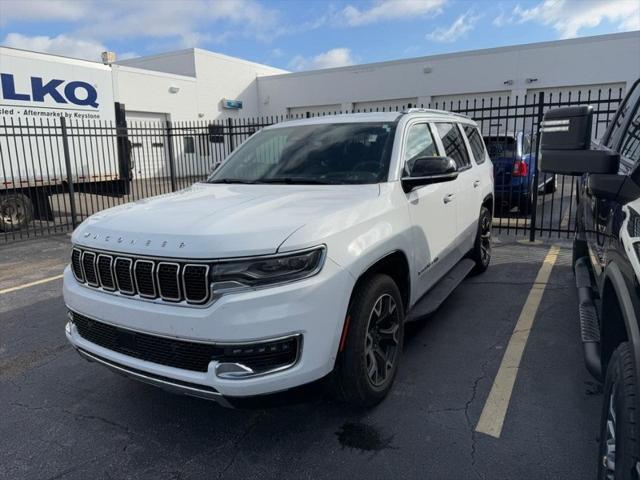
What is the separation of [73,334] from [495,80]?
71.2ft

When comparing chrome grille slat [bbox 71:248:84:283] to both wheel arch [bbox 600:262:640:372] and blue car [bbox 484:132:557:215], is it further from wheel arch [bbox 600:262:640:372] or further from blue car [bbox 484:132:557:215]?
blue car [bbox 484:132:557:215]

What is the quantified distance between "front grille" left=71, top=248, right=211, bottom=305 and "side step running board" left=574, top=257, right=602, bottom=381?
1990 mm

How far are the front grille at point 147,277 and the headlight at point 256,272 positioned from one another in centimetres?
7

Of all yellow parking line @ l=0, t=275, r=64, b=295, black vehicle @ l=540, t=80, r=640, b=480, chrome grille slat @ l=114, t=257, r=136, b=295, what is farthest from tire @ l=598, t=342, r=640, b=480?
yellow parking line @ l=0, t=275, r=64, b=295

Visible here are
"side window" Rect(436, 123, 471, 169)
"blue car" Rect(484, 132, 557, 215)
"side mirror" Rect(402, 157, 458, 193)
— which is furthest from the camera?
"blue car" Rect(484, 132, 557, 215)

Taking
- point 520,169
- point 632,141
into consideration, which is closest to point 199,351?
point 632,141

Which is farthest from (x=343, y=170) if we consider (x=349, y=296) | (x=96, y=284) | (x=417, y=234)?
(x=96, y=284)

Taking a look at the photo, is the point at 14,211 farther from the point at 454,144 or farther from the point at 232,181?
the point at 454,144

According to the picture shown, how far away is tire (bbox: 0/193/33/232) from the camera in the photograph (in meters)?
9.89

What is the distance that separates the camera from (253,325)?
2.31 m

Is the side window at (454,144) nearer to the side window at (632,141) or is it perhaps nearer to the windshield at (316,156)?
the windshield at (316,156)

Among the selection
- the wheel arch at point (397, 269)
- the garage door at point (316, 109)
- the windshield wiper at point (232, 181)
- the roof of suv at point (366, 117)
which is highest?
the garage door at point (316, 109)

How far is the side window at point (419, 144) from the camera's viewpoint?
378cm

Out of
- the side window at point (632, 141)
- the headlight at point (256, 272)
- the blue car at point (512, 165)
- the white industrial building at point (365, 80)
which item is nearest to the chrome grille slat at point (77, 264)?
the headlight at point (256, 272)
